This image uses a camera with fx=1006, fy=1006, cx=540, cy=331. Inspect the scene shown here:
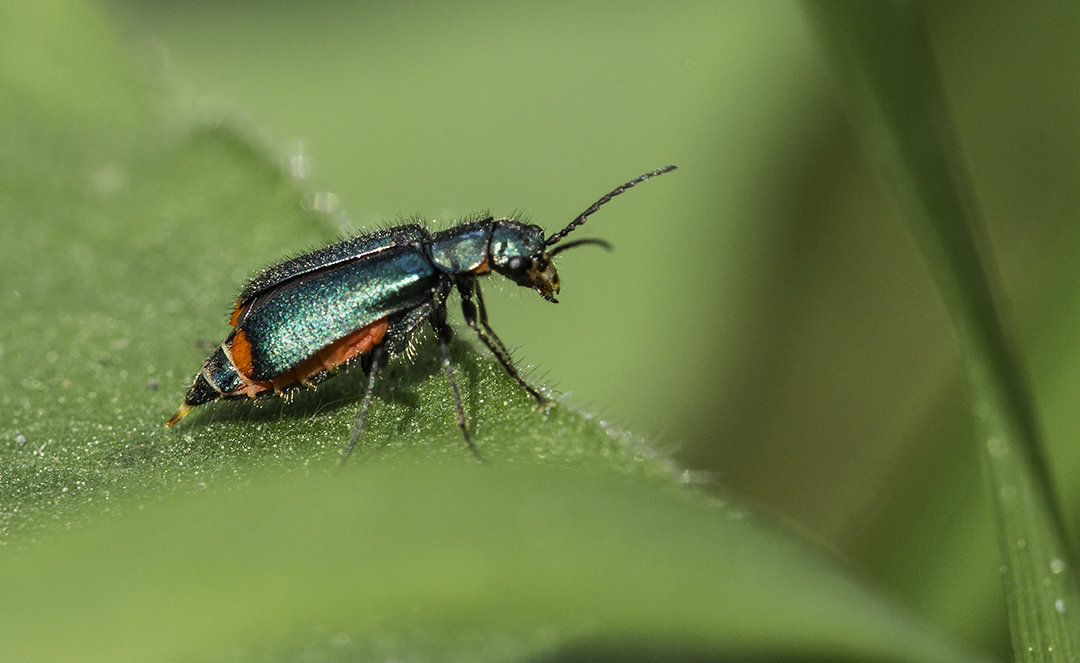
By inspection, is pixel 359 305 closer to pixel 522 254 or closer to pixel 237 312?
→ pixel 237 312

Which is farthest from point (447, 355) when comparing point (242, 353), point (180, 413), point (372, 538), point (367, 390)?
point (372, 538)

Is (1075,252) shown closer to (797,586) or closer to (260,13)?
(797,586)

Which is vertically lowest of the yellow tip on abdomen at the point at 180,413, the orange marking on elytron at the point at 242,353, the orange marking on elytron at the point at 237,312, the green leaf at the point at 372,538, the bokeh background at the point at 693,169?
the green leaf at the point at 372,538

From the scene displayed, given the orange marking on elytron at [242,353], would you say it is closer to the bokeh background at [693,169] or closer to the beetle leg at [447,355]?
the beetle leg at [447,355]

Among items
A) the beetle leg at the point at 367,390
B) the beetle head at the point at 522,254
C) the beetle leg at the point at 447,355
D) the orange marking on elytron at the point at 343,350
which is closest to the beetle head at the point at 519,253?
the beetle head at the point at 522,254

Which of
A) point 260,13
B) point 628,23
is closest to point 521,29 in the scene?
point 628,23

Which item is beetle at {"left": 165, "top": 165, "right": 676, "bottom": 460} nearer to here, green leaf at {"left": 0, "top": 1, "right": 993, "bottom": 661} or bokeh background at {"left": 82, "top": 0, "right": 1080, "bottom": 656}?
green leaf at {"left": 0, "top": 1, "right": 993, "bottom": 661}
